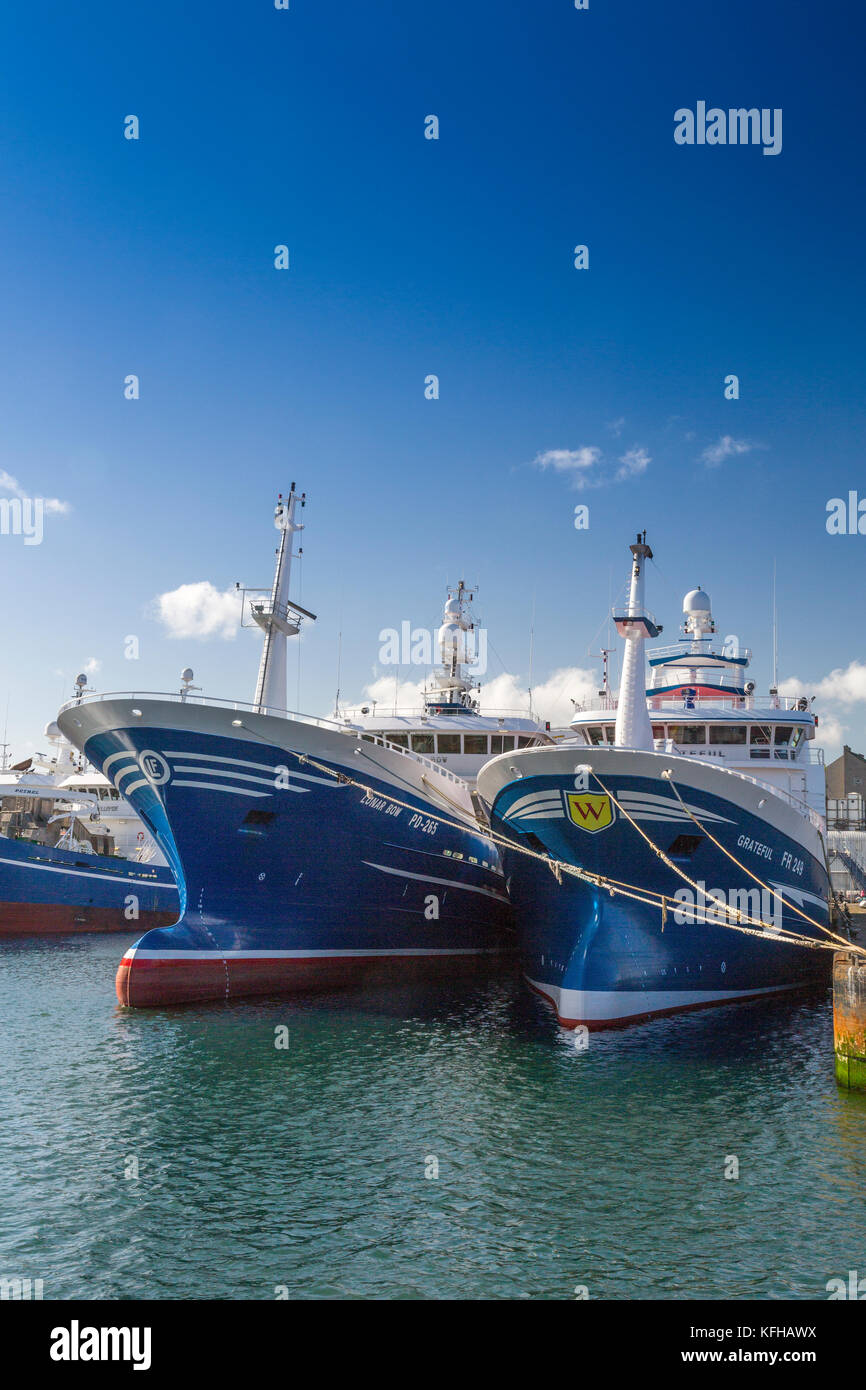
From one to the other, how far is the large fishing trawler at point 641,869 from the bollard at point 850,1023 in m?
3.06

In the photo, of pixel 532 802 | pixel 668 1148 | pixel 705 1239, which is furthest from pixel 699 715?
pixel 705 1239

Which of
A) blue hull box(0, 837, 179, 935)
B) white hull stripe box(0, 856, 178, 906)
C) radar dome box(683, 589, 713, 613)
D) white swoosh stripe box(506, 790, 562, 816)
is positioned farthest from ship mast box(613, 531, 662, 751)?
blue hull box(0, 837, 179, 935)

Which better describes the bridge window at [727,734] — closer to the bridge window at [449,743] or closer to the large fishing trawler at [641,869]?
the large fishing trawler at [641,869]

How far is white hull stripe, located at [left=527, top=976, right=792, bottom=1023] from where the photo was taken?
54.6ft

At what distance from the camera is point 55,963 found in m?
24.9

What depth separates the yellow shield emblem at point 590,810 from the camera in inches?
657

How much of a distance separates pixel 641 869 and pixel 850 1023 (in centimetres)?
447

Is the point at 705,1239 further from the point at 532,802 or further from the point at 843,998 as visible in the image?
the point at 532,802

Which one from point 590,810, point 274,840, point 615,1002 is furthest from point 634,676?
point 274,840

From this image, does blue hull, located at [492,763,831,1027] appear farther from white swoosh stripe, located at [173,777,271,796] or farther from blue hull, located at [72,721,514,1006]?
white swoosh stripe, located at [173,777,271,796]

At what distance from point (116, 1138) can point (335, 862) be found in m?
8.89

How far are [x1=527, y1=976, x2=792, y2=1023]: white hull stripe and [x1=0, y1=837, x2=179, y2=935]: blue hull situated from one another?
20.8 metres

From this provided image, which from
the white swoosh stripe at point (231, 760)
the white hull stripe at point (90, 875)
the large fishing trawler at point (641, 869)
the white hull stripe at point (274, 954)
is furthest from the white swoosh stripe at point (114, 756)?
the white hull stripe at point (90, 875)

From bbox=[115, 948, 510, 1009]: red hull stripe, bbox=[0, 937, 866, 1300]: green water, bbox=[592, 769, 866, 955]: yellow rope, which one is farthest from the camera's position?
bbox=[115, 948, 510, 1009]: red hull stripe
